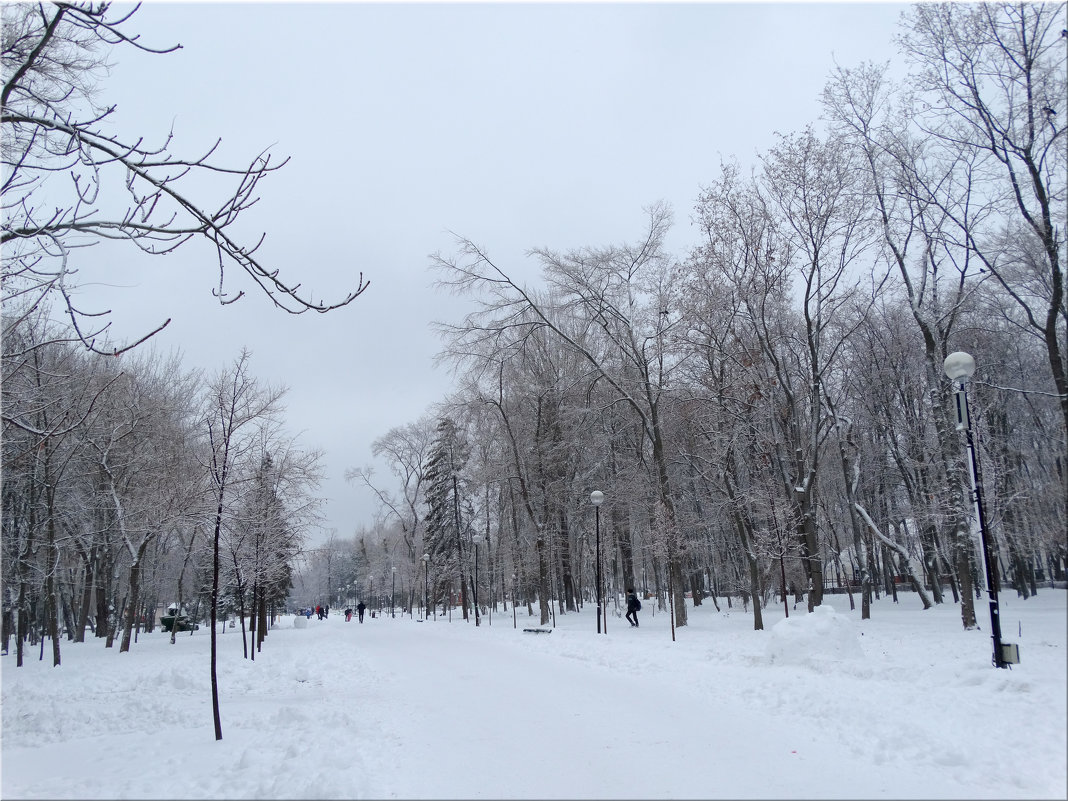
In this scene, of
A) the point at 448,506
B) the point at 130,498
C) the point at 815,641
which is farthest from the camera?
the point at 448,506

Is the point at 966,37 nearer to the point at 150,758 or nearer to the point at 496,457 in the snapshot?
the point at 150,758

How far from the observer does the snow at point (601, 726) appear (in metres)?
5.34

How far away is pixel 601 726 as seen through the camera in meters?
7.91

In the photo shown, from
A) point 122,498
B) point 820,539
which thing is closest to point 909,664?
point 122,498

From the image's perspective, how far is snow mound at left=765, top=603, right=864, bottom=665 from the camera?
38.5 feet

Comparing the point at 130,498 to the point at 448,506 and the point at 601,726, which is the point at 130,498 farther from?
the point at 448,506

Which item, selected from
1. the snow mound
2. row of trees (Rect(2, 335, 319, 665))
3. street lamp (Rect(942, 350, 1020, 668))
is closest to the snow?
the snow mound

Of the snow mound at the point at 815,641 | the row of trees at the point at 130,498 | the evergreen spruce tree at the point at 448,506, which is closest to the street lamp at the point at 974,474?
the snow mound at the point at 815,641

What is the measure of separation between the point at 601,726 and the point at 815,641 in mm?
5802

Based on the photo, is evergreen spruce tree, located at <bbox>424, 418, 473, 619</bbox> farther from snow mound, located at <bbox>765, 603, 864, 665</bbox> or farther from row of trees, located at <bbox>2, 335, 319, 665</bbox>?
snow mound, located at <bbox>765, 603, 864, 665</bbox>

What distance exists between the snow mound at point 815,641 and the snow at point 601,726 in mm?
34

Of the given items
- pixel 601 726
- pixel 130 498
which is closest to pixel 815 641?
pixel 601 726

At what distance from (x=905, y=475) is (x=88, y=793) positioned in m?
25.4

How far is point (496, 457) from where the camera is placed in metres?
36.6
